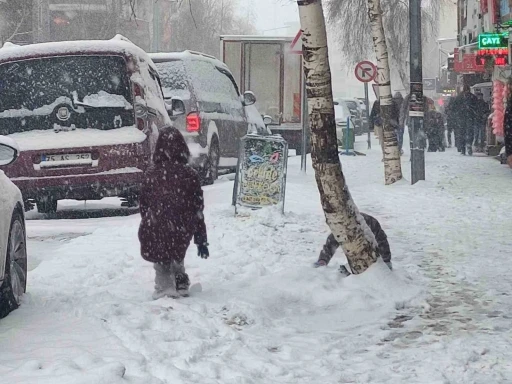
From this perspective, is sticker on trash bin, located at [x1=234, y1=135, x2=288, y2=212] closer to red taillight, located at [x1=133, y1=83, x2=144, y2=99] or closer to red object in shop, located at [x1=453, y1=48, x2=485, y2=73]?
red taillight, located at [x1=133, y1=83, x2=144, y2=99]

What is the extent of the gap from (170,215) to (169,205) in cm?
8

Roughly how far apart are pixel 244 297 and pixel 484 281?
212 cm

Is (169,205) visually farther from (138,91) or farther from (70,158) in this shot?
(138,91)

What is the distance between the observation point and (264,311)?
7020 millimetres

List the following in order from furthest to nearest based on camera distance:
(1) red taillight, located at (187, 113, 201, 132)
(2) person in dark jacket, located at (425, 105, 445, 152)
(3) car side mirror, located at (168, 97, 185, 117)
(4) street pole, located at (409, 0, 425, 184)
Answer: (2) person in dark jacket, located at (425, 105, 445, 152)
(4) street pole, located at (409, 0, 425, 184)
(1) red taillight, located at (187, 113, 201, 132)
(3) car side mirror, located at (168, 97, 185, 117)

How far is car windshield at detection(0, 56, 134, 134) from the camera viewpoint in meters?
11.6

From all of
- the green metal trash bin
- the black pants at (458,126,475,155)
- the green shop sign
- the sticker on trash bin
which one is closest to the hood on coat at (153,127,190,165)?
the sticker on trash bin

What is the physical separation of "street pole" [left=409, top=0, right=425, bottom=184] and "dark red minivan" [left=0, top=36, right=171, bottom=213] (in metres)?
6.93

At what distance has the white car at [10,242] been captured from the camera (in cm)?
643

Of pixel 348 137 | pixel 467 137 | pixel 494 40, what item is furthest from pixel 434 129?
pixel 494 40

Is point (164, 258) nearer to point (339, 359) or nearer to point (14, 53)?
point (339, 359)

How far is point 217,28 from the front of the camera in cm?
7262

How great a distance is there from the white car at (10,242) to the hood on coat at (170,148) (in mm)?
1061

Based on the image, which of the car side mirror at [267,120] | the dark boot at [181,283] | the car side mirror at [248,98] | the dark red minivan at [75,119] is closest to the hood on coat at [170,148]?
the dark boot at [181,283]
